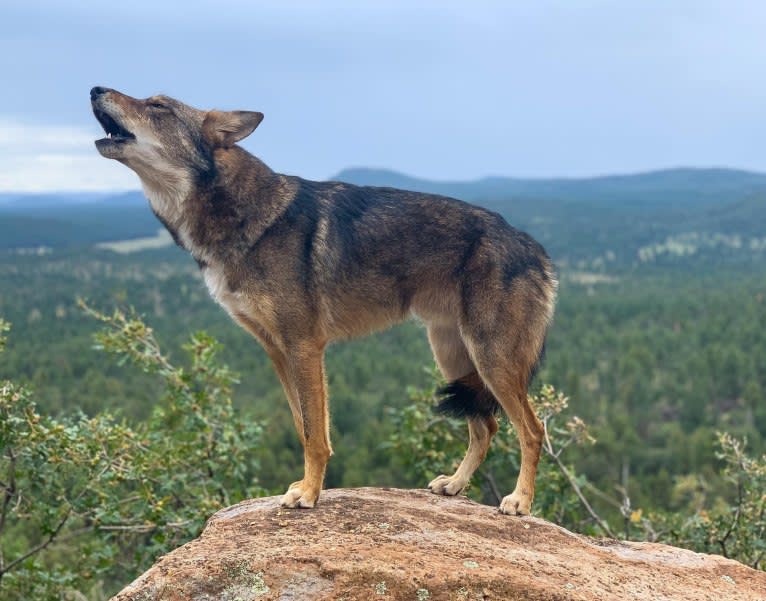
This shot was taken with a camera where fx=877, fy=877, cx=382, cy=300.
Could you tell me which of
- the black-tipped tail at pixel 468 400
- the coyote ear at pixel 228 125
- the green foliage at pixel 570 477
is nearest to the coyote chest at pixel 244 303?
the coyote ear at pixel 228 125

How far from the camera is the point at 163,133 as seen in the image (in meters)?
5.41

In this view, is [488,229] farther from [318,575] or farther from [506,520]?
[318,575]

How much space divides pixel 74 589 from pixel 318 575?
157 inches

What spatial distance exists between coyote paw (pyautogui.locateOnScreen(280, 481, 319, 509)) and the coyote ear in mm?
2223

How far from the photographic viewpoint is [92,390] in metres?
46.2

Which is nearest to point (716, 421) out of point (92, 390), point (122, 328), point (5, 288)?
point (92, 390)

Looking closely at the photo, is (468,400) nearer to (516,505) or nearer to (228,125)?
(516,505)

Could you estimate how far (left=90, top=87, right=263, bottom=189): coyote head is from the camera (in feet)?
17.4

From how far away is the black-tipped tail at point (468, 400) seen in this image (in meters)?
6.01

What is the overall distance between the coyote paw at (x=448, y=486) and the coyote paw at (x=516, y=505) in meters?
0.56

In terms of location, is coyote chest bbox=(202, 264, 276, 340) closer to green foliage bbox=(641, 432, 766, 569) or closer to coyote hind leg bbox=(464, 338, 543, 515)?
coyote hind leg bbox=(464, 338, 543, 515)

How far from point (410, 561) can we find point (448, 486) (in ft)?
5.66

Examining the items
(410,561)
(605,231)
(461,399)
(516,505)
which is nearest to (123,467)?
(461,399)

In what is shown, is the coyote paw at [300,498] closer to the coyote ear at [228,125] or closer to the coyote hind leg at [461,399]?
the coyote hind leg at [461,399]
